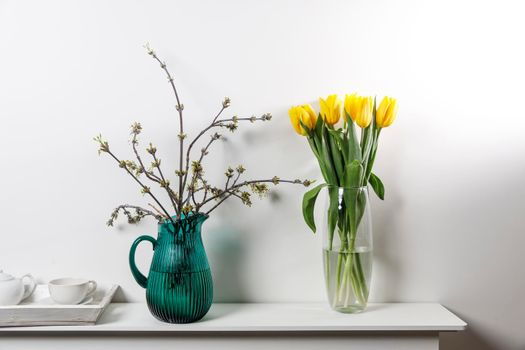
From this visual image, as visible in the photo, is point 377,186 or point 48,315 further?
point 377,186

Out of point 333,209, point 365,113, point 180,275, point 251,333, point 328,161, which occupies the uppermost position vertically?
point 365,113

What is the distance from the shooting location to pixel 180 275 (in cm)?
121

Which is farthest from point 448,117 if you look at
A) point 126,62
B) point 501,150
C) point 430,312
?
point 126,62

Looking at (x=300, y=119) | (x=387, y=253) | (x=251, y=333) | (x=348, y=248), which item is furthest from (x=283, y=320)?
(x=300, y=119)

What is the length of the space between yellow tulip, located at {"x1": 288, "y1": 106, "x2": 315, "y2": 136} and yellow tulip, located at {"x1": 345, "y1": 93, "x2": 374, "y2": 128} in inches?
3.3

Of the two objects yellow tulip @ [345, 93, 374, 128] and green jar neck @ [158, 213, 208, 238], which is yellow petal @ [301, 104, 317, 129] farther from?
green jar neck @ [158, 213, 208, 238]

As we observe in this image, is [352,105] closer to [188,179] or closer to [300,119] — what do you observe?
[300,119]

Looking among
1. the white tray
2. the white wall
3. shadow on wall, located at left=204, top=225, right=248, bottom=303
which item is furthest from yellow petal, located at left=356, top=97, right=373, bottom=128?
the white tray

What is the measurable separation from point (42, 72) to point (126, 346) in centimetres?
64

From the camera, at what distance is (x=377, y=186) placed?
4.38 feet

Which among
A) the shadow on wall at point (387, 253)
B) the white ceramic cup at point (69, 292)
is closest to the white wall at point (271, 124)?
the shadow on wall at point (387, 253)

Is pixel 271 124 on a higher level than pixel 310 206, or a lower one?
higher

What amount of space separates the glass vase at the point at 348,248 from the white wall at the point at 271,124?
0.33 ft

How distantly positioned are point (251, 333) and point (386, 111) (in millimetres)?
545
